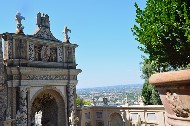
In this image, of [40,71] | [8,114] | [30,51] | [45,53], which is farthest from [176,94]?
[45,53]

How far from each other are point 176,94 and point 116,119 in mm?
21837

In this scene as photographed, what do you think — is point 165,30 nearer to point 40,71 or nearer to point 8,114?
point 8,114

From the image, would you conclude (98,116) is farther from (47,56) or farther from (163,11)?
(163,11)

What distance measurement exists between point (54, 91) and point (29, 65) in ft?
11.8

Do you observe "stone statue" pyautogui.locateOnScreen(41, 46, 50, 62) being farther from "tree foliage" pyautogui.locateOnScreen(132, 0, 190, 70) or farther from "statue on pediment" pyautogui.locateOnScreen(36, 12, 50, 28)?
"tree foliage" pyautogui.locateOnScreen(132, 0, 190, 70)

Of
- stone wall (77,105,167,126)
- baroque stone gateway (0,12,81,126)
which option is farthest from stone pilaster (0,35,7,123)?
stone wall (77,105,167,126)

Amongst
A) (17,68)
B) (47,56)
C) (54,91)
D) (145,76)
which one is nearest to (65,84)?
(54,91)

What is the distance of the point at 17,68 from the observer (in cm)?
1919

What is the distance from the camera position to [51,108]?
2372 centimetres

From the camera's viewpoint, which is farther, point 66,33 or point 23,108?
point 66,33

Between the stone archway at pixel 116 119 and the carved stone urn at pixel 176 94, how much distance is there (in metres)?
20.9

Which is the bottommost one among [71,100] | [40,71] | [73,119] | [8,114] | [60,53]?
[73,119]

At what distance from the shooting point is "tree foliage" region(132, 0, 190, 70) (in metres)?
6.22

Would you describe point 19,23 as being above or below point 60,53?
above
